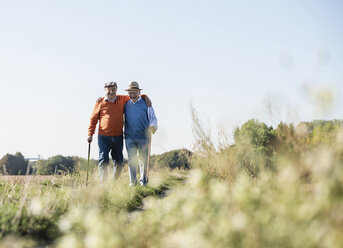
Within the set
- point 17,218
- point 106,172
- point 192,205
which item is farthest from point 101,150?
point 192,205

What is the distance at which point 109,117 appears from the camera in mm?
6195

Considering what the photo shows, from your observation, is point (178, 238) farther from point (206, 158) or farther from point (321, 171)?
point (206, 158)

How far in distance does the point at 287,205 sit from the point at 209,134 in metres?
3.49

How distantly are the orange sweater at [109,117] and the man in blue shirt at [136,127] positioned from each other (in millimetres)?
154

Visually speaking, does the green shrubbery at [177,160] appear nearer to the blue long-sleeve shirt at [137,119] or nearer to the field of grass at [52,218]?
the blue long-sleeve shirt at [137,119]

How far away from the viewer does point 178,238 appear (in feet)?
5.95

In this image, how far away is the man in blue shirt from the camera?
20.7 ft

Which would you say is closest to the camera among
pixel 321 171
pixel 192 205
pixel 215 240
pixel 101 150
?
pixel 321 171

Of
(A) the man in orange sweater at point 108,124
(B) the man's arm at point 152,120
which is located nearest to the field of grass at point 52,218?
(A) the man in orange sweater at point 108,124

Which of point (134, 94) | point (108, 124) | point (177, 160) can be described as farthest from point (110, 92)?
point (177, 160)

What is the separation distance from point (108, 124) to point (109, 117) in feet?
0.47

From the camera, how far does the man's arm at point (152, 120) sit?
6.38 m

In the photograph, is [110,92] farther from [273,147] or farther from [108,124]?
[273,147]

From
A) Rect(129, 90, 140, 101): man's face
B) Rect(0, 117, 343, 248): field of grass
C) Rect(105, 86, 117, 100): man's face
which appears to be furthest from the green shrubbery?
Rect(0, 117, 343, 248): field of grass
